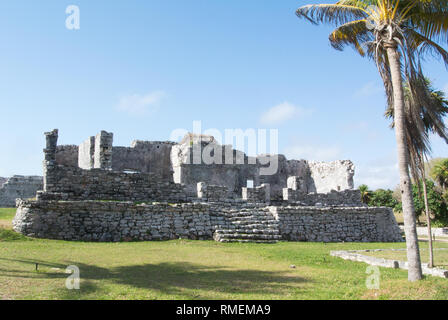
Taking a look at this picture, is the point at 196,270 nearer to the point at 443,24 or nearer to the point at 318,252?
the point at 318,252

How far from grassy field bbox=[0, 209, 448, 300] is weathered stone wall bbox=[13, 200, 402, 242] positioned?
88 centimetres

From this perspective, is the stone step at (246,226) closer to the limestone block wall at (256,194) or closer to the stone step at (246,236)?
the stone step at (246,236)

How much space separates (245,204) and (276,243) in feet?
10.9

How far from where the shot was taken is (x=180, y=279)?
27.1ft

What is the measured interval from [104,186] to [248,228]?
599cm

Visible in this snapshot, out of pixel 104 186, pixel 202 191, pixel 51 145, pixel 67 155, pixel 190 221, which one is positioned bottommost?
pixel 190 221

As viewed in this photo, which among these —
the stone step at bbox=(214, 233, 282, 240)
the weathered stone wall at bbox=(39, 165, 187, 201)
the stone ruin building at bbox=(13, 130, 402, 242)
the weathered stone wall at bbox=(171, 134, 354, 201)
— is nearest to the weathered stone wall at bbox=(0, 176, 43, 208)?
the stone ruin building at bbox=(13, 130, 402, 242)

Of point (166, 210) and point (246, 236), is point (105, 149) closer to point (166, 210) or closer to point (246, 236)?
point (166, 210)

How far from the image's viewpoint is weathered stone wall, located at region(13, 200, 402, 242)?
1366 cm

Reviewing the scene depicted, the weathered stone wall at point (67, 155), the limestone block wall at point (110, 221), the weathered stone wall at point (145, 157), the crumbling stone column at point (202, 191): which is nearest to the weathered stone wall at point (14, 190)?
the weathered stone wall at point (67, 155)

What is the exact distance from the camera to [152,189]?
1712 cm

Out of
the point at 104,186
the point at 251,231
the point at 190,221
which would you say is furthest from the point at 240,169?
the point at 104,186

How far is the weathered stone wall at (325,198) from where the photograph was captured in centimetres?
2059

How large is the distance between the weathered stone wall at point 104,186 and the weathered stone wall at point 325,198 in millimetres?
5890
